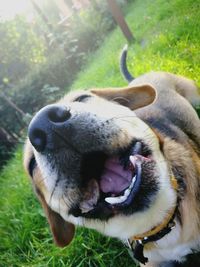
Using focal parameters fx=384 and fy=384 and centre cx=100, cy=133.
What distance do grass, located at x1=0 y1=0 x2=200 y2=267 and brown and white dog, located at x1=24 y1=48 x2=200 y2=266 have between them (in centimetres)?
85

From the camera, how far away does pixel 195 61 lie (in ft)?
20.1

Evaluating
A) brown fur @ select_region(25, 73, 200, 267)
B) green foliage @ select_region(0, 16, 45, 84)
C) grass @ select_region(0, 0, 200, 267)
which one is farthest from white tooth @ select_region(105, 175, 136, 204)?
green foliage @ select_region(0, 16, 45, 84)

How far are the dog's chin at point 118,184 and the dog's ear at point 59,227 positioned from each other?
0.77m

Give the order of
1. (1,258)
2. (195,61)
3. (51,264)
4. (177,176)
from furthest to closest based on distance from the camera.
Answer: (195,61) < (1,258) < (51,264) < (177,176)

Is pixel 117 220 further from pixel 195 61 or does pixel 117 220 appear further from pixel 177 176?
pixel 195 61

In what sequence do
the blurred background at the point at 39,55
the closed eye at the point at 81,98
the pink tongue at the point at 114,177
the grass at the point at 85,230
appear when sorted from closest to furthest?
the pink tongue at the point at 114,177
the closed eye at the point at 81,98
the grass at the point at 85,230
the blurred background at the point at 39,55

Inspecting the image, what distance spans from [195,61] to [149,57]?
1.92 metres

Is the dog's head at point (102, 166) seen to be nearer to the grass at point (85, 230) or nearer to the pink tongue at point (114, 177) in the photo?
the pink tongue at point (114, 177)

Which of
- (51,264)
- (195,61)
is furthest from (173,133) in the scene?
(195,61)

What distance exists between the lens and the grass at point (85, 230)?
4.36 metres

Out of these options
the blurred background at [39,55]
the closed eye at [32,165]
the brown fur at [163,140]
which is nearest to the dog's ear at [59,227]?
the brown fur at [163,140]

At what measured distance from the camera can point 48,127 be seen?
2.36 m

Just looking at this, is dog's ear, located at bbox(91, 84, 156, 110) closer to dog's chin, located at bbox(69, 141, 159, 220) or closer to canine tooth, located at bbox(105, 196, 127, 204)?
dog's chin, located at bbox(69, 141, 159, 220)

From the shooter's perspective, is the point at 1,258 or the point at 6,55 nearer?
the point at 1,258
